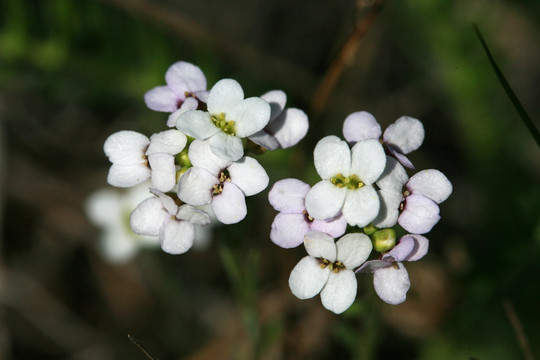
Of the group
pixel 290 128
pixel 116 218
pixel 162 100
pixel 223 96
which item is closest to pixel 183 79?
pixel 162 100

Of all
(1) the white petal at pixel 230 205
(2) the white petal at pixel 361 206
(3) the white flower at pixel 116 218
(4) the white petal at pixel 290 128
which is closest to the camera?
(2) the white petal at pixel 361 206

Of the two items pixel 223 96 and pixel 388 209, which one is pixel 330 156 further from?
pixel 223 96

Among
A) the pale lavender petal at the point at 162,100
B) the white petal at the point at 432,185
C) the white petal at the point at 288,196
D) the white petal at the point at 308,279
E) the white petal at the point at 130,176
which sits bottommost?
the white petal at the point at 130,176

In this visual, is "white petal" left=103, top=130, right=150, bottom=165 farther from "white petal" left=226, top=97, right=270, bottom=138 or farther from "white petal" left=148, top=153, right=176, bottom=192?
"white petal" left=226, top=97, right=270, bottom=138

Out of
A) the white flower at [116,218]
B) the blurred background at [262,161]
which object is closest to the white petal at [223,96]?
the blurred background at [262,161]

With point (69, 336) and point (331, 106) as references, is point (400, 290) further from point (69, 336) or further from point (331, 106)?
point (69, 336)

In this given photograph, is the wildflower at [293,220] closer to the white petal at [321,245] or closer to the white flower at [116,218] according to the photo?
the white petal at [321,245]

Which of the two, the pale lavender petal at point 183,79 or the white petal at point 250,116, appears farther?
the pale lavender petal at point 183,79
